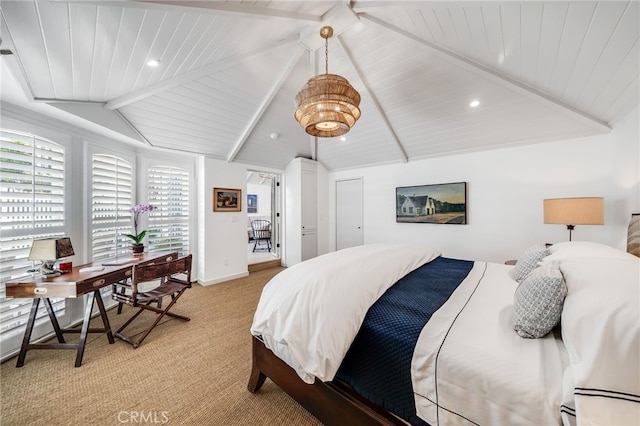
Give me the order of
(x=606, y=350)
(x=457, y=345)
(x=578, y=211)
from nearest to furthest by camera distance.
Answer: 1. (x=606, y=350)
2. (x=457, y=345)
3. (x=578, y=211)

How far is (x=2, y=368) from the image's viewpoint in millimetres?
1871

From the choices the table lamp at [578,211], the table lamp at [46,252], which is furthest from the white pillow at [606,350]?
the table lamp at [46,252]

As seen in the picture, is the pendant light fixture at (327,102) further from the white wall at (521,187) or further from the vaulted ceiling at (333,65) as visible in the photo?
the white wall at (521,187)

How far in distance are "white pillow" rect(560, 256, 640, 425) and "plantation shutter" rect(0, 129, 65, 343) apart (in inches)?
144

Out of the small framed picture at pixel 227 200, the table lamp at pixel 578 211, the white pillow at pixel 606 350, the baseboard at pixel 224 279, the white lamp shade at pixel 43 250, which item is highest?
the small framed picture at pixel 227 200

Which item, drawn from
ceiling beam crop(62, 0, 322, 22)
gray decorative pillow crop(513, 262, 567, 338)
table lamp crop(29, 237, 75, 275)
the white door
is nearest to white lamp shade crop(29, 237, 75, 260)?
table lamp crop(29, 237, 75, 275)

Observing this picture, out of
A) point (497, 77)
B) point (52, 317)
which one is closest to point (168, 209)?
point (52, 317)

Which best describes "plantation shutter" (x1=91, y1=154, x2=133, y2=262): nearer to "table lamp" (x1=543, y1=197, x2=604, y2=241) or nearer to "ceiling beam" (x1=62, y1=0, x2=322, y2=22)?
"ceiling beam" (x1=62, y1=0, x2=322, y2=22)

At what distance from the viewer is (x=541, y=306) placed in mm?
1030

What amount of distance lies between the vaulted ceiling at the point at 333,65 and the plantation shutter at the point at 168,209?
493 mm

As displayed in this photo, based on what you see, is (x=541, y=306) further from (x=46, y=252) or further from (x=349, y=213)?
(x=349, y=213)

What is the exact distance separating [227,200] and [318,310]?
350cm

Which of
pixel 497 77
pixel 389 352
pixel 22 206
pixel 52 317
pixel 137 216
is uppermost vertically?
pixel 497 77

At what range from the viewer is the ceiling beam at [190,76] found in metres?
2.41
